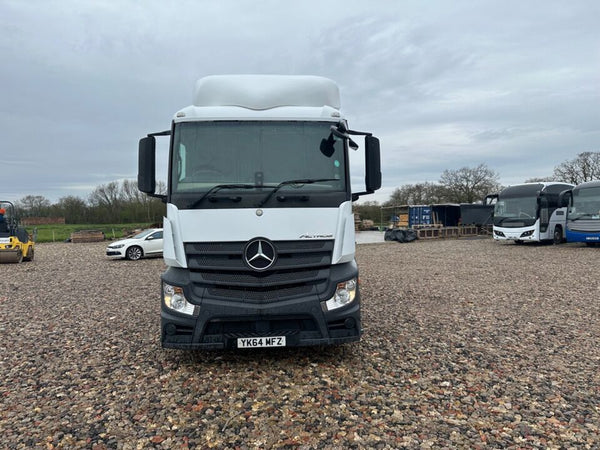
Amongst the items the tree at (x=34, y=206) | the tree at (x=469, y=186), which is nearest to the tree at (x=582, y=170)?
the tree at (x=469, y=186)

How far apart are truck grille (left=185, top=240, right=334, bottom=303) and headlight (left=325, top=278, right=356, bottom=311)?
13 centimetres

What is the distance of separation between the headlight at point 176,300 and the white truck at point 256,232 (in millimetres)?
10

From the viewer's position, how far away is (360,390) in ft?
12.5

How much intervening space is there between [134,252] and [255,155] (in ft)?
49.2

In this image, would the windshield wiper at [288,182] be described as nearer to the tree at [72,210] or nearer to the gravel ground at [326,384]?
the gravel ground at [326,384]

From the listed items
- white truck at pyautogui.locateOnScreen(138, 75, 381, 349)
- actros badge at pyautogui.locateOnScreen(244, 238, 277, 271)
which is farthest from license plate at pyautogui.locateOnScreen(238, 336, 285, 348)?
actros badge at pyautogui.locateOnScreen(244, 238, 277, 271)

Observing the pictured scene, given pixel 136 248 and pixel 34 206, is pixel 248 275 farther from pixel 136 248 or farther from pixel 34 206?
pixel 34 206

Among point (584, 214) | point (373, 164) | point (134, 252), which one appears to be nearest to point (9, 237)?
point (134, 252)

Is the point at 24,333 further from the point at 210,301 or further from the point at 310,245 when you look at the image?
the point at 310,245

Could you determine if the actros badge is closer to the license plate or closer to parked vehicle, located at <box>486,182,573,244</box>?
the license plate

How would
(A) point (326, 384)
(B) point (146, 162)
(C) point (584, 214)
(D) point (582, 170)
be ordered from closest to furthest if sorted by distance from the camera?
(A) point (326, 384)
(B) point (146, 162)
(C) point (584, 214)
(D) point (582, 170)

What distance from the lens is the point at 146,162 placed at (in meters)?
4.39

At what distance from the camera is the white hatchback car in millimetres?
17375

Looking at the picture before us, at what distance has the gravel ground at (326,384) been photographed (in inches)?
122
